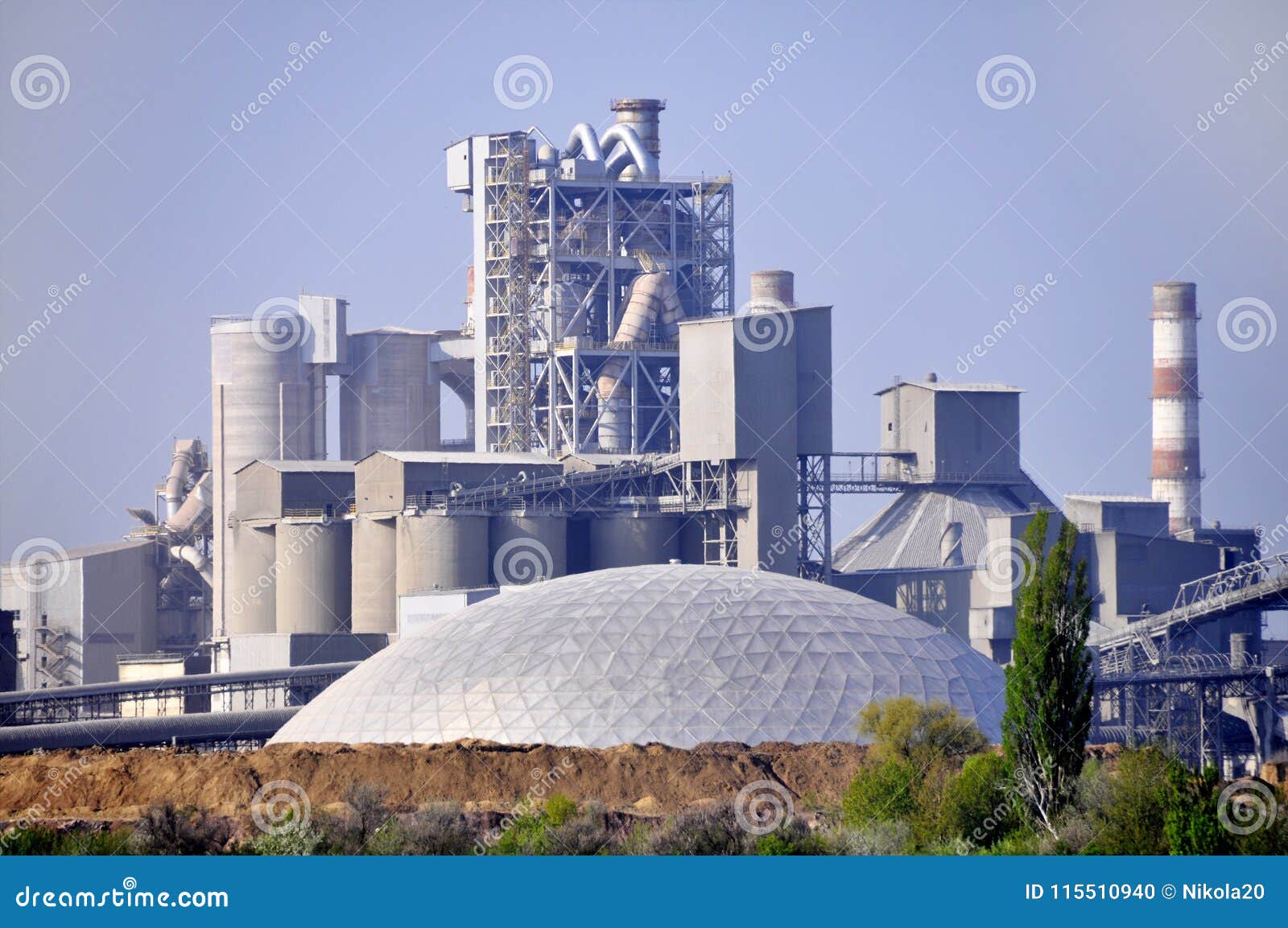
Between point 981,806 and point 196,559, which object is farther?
point 196,559

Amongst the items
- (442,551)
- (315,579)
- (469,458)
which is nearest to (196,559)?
(315,579)

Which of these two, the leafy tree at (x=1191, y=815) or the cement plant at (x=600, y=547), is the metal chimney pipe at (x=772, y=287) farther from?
the leafy tree at (x=1191, y=815)

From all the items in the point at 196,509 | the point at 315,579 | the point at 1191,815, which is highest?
the point at 196,509

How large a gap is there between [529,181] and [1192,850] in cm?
7471

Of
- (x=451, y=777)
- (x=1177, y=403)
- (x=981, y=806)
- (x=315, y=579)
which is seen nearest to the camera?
(x=981, y=806)

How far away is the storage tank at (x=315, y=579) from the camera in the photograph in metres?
96.2

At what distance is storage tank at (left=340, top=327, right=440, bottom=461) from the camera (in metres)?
116

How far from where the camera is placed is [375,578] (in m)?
93.2

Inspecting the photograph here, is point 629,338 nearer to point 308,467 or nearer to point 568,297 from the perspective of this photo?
point 568,297

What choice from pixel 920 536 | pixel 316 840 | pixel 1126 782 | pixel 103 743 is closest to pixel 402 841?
pixel 316 840

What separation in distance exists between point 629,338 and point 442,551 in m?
20.1

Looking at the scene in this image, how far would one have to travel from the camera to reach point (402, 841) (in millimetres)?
42969

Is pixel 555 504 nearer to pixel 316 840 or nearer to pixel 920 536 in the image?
pixel 920 536

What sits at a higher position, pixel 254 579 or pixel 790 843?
pixel 254 579
